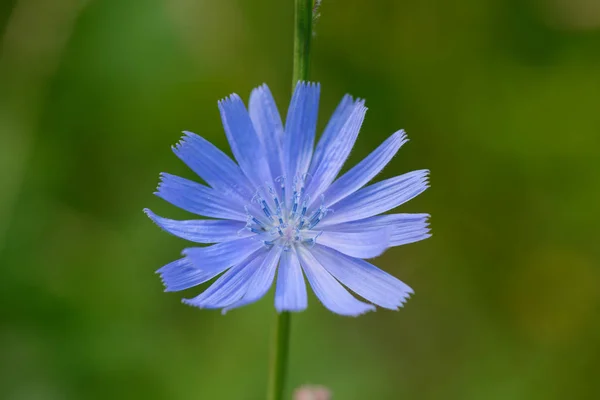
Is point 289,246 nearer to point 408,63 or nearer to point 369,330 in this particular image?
point 369,330

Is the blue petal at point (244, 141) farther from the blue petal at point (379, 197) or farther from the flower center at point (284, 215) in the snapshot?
the blue petal at point (379, 197)

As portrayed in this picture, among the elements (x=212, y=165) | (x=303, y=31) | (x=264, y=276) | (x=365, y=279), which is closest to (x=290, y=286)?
(x=264, y=276)

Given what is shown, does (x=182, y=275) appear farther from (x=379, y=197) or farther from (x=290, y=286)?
(x=379, y=197)

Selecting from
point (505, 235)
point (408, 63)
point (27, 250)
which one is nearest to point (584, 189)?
point (505, 235)

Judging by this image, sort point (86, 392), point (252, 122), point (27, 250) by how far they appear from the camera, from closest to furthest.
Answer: point (252, 122), point (86, 392), point (27, 250)

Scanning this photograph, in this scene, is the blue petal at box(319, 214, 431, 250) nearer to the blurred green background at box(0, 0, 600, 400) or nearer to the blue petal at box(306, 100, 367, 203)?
the blue petal at box(306, 100, 367, 203)

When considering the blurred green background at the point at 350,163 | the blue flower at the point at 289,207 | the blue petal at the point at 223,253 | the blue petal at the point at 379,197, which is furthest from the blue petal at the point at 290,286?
the blurred green background at the point at 350,163
